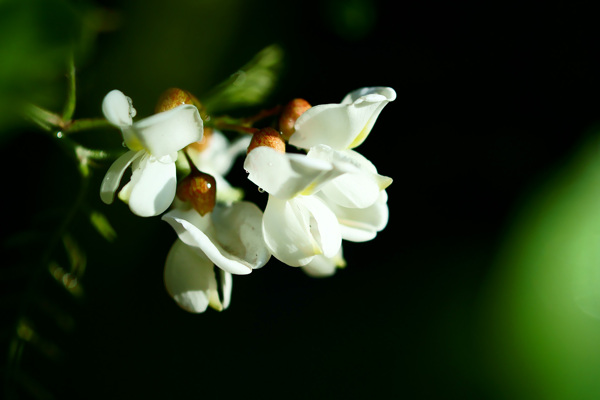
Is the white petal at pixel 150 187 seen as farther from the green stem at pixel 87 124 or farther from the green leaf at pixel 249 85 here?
the green leaf at pixel 249 85

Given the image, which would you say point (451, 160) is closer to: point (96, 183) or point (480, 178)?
point (480, 178)

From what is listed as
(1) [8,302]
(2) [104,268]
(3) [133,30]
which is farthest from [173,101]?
(2) [104,268]

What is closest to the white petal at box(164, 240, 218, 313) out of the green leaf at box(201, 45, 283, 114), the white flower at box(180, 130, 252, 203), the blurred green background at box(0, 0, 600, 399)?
the white flower at box(180, 130, 252, 203)

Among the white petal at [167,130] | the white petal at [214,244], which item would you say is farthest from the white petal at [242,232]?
the white petal at [167,130]

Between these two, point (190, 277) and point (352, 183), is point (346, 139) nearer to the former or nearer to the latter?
point (352, 183)

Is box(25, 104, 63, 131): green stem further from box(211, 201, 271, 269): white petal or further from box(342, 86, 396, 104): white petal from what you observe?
box(342, 86, 396, 104): white petal

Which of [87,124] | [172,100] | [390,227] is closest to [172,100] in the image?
[172,100]
